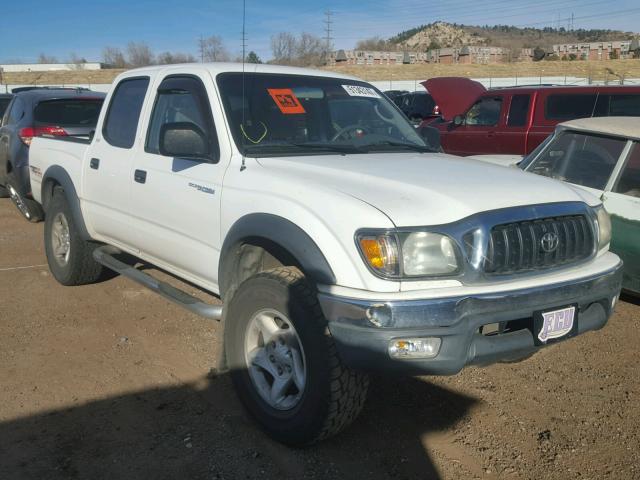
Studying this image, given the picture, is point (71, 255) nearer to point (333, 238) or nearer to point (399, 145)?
point (399, 145)

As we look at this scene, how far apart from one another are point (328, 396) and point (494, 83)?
1480 inches

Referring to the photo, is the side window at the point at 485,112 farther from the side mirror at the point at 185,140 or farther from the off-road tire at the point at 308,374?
the off-road tire at the point at 308,374

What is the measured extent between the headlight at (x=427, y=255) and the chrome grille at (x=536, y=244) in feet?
0.60

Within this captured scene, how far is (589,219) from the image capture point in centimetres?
358

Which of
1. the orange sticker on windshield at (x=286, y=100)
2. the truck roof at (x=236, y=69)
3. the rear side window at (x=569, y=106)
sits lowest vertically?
the rear side window at (x=569, y=106)

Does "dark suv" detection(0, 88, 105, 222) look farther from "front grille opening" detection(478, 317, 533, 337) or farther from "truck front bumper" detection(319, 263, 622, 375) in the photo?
"front grille opening" detection(478, 317, 533, 337)

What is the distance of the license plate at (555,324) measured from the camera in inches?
127

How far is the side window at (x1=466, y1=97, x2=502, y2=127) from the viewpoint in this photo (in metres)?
11.4

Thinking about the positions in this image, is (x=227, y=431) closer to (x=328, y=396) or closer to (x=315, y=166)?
(x=328, y=396)

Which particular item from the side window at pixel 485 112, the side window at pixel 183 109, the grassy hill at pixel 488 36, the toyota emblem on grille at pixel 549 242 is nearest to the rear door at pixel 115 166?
the side window at pixel 183 109

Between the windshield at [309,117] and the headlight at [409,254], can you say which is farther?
the windshield at [309,117]

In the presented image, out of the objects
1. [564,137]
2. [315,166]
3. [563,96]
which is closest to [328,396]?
[315,166]

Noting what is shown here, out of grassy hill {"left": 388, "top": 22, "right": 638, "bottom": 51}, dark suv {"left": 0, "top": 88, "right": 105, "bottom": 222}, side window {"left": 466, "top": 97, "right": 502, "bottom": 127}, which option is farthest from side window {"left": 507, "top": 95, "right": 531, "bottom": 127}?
grassy hill {"left": 388, "top": 22, "right": 638, "bottom": 51}

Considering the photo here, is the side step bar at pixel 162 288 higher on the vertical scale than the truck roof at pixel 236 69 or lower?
lower
